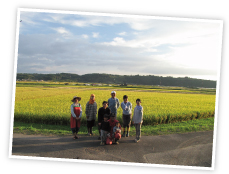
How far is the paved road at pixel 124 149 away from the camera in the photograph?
4.95m

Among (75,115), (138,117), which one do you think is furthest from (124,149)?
(75,115)

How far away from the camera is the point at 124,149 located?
5.32 metres

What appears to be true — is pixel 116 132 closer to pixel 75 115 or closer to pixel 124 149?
pixel 124 149

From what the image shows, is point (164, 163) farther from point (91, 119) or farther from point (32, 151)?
point (32, 151)

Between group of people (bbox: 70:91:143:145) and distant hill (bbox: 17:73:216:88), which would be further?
distant hill (bbox: 17:73:216:88)

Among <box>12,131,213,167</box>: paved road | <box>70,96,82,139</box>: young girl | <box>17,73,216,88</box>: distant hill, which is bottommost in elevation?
<box>12,131,213,167</box>: paved road

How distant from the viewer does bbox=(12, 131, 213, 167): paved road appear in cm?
495

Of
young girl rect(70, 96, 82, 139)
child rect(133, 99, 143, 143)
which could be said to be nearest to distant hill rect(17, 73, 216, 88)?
young girl rect(70, 96, 82, 139)

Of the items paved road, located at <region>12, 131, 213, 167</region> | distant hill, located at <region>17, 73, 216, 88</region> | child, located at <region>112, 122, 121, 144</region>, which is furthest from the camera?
distant hill, located at <region>17, 73, 216, 88</region>

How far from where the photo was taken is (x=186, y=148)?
5.64 meters

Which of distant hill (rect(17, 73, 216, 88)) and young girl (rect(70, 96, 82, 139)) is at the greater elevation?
distant hill (rect(17, 73, 216, 88))

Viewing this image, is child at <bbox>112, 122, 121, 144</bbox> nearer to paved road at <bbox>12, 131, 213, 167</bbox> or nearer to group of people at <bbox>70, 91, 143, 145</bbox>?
group of people at <bbox>70, 91, 143, 145</bbox>

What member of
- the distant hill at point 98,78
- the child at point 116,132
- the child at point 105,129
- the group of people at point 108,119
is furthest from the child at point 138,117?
the distant hill at point 98,78
